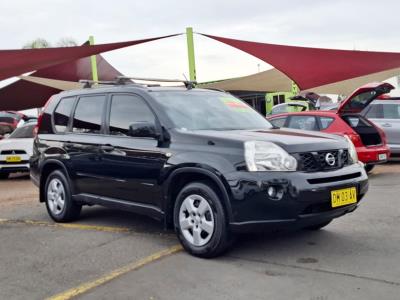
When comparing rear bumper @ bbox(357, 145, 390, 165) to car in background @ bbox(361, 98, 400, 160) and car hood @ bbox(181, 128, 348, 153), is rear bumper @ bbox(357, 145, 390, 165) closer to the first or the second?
car in background @ bbox(361, 98, 400, 160)

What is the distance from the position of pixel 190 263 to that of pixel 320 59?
34.1 feet

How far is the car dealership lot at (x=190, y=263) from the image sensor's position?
156 inches

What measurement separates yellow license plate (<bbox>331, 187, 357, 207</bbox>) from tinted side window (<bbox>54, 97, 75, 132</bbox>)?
358 cm

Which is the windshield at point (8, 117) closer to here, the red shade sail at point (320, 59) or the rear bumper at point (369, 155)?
the red shade sail at point (320, 59)

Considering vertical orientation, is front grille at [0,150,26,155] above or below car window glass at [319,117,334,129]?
below

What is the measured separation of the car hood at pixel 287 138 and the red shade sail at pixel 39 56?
27.9 feet

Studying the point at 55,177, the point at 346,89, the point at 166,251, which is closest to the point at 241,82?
the point at 346,89

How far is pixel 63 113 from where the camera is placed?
6.76 meters

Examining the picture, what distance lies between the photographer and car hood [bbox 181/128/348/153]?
4672 millimetres

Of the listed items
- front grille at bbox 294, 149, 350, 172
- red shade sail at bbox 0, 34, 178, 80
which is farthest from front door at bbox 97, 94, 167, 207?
red shade sail at bbox 0, 34, 178, 80

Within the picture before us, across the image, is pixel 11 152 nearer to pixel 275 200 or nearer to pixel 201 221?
pixel 201 221

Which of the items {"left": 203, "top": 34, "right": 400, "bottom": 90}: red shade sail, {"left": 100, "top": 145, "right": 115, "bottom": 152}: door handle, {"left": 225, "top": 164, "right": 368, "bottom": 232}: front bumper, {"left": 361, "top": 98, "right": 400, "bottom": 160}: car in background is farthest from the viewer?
{"left": 203, "top": 34, "right": 400, "bottom": 90}: red shade sail

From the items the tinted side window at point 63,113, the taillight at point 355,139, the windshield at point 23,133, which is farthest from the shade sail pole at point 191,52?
the tinted side window at point 63,113

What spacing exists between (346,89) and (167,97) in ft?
48.0
